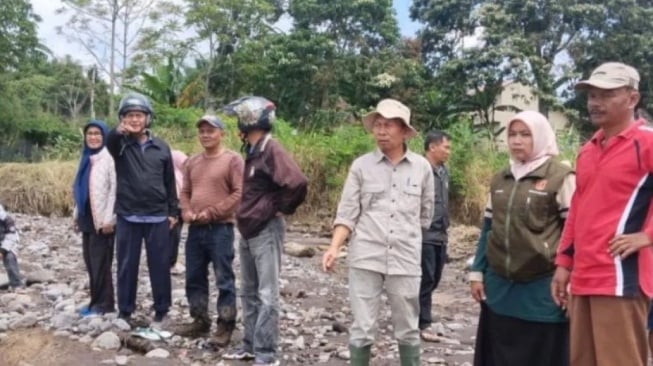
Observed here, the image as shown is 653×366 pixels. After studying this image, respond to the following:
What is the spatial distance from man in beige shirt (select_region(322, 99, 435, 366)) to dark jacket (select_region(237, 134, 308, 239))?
2.04ft

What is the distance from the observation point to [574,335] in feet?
11.3

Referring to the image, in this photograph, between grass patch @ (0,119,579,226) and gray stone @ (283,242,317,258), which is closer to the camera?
gray stone @ (283,242,317,258)

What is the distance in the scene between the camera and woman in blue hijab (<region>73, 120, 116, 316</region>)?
Result: 5.91 m

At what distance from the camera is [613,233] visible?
325 cm

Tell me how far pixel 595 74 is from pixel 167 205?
3408 millimetres

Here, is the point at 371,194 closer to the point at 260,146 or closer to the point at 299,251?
the point at 260,146

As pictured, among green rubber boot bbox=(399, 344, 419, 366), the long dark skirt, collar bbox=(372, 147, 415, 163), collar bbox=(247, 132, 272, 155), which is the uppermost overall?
collar bbox=(247, 132, 272, 155)

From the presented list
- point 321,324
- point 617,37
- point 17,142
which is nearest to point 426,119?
point 617,37

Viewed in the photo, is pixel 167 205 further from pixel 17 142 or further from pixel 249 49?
pixel 17 142

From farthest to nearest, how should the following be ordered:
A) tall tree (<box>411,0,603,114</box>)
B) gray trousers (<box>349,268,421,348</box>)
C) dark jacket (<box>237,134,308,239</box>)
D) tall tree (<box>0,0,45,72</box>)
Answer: tall tree (<box>0,0,45,72</box>), tall tree (<box>411,0,603,114</box>), dark jacket (<box>237,134,308,239</box>), gray trousers (<box>349,268,421,348</box>)

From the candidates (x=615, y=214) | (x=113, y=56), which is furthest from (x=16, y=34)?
(x=615, y=214)

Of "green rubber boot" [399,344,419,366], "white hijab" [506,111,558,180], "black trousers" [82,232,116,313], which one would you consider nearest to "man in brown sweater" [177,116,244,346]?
"black trousers" [82,232,116,313]

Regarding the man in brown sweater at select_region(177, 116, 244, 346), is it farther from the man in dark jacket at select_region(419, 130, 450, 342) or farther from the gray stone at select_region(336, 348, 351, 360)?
the man in dark jacket at select_region(419, 130, 450, 342)

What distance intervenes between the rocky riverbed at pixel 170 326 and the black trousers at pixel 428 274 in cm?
25
